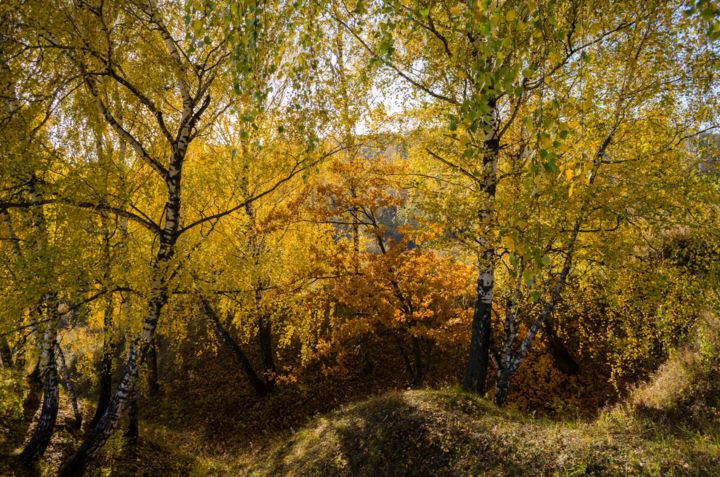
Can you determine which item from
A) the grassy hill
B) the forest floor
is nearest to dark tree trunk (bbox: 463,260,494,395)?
the forest floor

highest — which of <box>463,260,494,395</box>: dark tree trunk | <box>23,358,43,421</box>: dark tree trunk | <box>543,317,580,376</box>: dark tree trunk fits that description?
<box>463,260,494,395</box>: dark tree trunk

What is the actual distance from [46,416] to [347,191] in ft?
26.7

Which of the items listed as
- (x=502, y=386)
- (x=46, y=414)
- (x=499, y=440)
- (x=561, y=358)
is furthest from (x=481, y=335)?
(x=46, y=414)

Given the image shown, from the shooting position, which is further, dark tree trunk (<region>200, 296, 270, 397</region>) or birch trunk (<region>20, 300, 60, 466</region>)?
dark tree trunk (<region>200, 296, 270, 397</region>)

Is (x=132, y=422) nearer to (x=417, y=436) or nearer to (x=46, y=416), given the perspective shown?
(x=46, y=416)

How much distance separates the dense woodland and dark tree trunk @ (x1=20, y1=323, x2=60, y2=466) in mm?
37

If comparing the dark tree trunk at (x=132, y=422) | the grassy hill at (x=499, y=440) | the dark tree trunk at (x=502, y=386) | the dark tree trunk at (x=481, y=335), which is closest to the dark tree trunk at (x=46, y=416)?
the dark tree trunk at (x=132, y=422)

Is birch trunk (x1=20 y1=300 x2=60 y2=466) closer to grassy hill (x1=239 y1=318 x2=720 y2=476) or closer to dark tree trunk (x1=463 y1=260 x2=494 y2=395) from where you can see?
grassy hill (x1=239 y1=318 x2=720 y2=476)

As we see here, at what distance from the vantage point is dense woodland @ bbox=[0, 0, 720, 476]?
475 cm

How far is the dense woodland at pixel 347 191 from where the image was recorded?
15.6 ft

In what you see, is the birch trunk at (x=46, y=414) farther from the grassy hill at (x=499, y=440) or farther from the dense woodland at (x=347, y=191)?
the grassy hill at (x=499, y=440)

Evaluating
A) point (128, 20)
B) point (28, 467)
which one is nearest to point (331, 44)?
point (128, 20)

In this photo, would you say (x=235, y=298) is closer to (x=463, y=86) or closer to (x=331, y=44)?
(x=331, y=44)

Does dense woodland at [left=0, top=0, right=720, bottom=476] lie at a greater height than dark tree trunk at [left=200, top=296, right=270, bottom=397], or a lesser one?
greater
